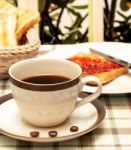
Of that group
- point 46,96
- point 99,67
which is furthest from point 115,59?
point 46,96

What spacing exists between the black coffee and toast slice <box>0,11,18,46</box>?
0.90ft

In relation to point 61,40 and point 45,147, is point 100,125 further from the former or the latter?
point 61,40

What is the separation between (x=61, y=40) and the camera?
178cm

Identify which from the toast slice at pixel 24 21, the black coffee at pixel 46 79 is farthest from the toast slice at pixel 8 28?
the black coffee at pixel 46 79

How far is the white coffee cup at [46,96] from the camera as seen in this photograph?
2.17 feet

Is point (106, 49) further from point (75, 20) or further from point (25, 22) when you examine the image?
point (75, 20)

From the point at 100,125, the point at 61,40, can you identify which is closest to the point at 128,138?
the point at 100,125

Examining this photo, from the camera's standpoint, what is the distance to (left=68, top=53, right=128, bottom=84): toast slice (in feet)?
2.89

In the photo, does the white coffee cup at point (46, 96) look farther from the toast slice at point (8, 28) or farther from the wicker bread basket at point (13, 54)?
the toast slice at point (8, 28)

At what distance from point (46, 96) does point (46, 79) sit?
69 millimetres

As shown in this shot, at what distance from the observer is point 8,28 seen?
1.04 metres

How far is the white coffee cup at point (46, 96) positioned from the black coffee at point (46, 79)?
0.4 inches

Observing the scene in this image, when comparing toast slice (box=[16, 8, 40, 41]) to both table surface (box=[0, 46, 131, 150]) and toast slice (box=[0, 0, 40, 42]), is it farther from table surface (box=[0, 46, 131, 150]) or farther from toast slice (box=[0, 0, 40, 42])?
table surface (box=[0, 46, 131, 150])

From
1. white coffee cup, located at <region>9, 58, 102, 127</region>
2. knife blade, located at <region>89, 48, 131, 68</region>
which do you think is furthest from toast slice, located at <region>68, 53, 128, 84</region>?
white coffee cup, located at <region>9, 58, 102, 127</region>
